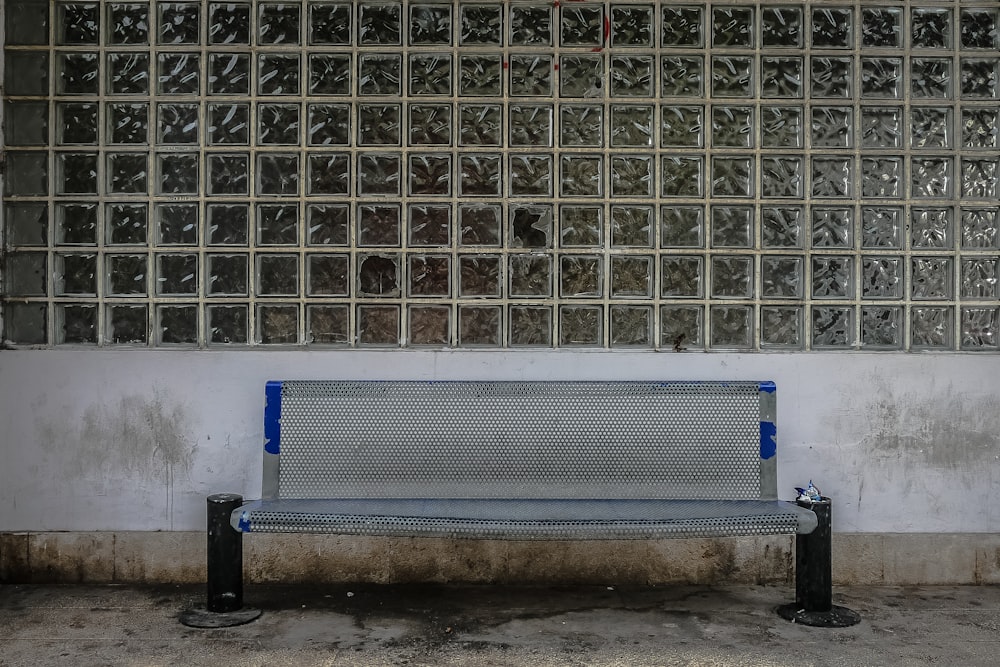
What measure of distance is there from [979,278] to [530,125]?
7.49 feet

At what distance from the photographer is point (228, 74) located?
409 cm

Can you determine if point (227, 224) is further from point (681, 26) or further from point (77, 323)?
point (681, 26)

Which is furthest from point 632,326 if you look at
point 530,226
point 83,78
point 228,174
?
point 83,78

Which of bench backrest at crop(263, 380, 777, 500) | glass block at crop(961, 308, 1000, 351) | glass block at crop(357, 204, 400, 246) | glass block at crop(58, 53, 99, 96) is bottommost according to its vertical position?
bench backrest at crop(263, 380, 777, 500)

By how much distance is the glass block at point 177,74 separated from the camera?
4.07 metres

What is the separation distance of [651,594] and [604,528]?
0.80 meters

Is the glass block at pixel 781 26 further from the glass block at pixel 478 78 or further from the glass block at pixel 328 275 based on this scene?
the glass block at pixel 328 275

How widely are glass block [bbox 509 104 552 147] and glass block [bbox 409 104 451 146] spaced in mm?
309

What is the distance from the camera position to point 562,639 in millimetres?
3350

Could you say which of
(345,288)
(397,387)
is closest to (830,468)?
(397,387)

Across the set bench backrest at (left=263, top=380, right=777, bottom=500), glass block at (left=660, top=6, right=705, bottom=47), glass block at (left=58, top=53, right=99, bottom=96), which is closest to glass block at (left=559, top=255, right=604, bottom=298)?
bench backrest at (left=263, top=380, right=777, bottom=500)

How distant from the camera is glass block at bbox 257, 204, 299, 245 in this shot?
408cm

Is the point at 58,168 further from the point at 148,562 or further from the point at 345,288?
the point at 148,562

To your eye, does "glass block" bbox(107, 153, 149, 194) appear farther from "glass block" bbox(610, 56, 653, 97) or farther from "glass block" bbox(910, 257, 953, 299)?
"glass block" bbox(910, 257, 953, 299)
